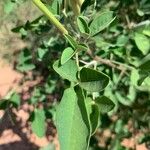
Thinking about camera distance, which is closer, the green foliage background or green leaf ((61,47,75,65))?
green leaf ((61,47,75,65))

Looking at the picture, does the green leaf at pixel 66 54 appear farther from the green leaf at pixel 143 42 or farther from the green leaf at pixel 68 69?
the green leaf at pixel 143 42

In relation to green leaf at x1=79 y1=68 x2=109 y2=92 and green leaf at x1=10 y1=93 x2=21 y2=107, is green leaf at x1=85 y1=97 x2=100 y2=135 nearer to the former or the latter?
green leaf at x1=79 y1=68 x2=109 y2=92

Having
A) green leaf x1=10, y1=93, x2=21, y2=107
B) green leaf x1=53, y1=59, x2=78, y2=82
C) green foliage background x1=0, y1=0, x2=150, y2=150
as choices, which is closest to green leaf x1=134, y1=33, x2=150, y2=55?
green foliage background x1=0, y1=0, x2=150, y2=150

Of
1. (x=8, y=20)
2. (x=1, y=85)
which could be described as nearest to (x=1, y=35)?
(x=8, y=20)

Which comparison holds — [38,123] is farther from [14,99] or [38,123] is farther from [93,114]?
[93,114]

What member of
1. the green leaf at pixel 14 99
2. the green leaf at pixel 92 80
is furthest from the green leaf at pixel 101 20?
the green leaf at pixel 14 99

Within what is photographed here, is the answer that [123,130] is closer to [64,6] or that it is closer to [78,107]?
[64,6]

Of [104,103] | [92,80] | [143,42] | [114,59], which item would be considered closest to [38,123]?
[114,59]

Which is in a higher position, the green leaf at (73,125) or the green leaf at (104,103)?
the green leaf at (73,125)
